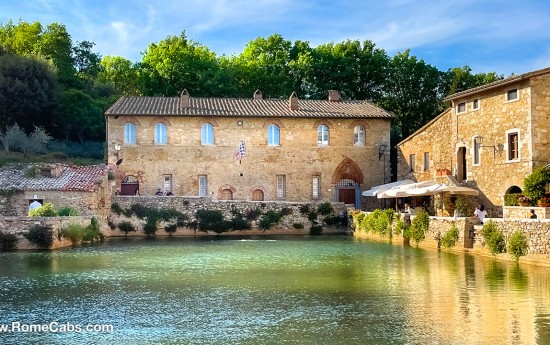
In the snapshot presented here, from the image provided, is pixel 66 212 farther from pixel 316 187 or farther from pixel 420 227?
pixel 316 187

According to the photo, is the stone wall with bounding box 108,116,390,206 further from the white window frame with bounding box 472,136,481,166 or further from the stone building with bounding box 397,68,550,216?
the white window frame with bounding box 472,136,481,166

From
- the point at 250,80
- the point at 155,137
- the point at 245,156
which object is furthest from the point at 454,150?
the point at 250,80

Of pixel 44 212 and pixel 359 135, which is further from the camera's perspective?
pixel 359 135

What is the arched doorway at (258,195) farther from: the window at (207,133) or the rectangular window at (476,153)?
the rectangular window at (476,153)

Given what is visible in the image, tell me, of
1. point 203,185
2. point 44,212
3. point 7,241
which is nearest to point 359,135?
point 203,185

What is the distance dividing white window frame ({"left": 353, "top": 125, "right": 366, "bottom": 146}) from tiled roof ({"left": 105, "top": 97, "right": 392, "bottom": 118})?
87 centimetres

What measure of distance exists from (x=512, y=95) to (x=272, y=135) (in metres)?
15.6

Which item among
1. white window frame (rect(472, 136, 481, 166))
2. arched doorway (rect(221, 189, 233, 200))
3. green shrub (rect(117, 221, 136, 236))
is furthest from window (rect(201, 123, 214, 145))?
white window frame (rect(472, 136, 481, 166))

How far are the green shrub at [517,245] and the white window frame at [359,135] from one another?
19894mm

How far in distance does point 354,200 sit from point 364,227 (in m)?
8.17

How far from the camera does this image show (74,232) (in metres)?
27.0

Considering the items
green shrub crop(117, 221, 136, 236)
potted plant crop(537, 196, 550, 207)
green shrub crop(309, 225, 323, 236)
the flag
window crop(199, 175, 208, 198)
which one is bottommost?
green shrub crop(309, 225, 323, 236)

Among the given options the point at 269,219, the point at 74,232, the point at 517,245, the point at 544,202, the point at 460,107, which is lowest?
the point at 517,245

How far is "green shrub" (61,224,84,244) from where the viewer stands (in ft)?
87.2
